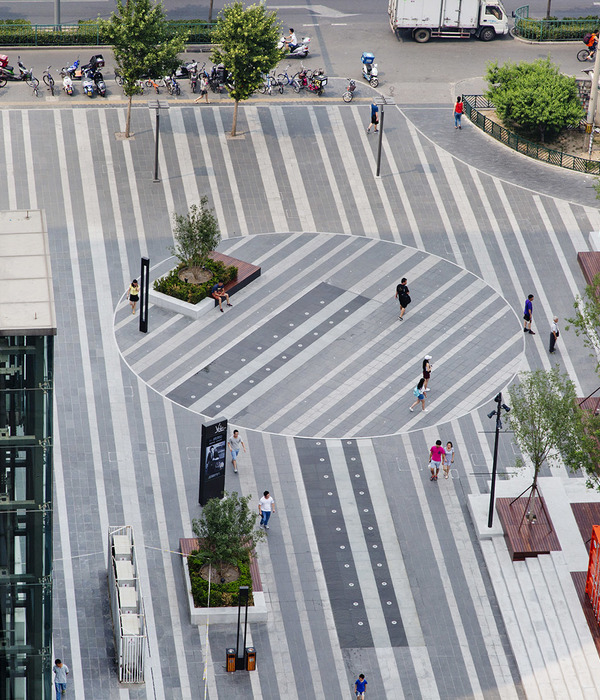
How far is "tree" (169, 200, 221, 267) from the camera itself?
5344 centimetres

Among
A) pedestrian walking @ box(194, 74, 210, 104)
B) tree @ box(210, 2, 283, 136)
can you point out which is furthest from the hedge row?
pedestrian walking @ box(194, 74, 210, 104)

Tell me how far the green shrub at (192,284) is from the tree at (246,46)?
30.6 ft

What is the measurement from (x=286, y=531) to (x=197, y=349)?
908 cm

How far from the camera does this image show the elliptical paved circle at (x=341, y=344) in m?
50.2

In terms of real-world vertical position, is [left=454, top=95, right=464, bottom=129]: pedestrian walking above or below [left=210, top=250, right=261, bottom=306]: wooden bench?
above

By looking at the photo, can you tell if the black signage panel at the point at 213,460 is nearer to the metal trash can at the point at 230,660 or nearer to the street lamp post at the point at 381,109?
the metal trash can at the point at 230,660

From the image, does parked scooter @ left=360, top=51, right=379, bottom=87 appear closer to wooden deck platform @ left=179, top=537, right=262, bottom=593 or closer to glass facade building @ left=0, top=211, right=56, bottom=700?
wooden deck platform @ left=179, top=537, right=262, bottom=593

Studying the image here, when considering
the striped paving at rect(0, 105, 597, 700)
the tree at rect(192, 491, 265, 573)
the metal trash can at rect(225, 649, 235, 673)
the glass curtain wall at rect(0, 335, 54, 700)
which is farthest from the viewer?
the striped paving at rect(0, 105, 597, 700)

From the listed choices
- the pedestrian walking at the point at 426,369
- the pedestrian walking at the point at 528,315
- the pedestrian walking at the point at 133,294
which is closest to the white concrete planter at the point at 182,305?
the pedestrian walking at the point at 133,294

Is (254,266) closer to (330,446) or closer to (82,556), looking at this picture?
(330,446)

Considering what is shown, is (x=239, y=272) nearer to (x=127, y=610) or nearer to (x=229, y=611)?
(x=229, y=611)

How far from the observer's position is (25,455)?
103ft

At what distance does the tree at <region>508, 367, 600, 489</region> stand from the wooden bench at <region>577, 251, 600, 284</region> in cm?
1205

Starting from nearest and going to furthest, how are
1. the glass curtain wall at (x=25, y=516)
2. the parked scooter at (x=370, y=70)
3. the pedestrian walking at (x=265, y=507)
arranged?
the glass curtain wall at (x=25, y=516)
the pedestrian walking at (x=265, y=507)
the parked scooter at (x=370, y=70)
